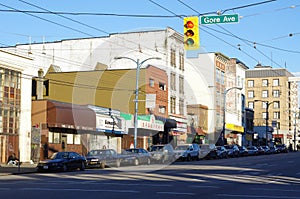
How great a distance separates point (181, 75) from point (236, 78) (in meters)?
23.8

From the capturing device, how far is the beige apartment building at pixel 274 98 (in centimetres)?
12519

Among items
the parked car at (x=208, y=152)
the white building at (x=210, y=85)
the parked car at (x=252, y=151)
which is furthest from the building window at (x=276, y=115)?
the parked car at (x=208, y=152)

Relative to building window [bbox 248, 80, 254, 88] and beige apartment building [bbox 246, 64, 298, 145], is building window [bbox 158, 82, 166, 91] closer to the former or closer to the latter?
beige apartment building [bbox 246, 64, 298, 145]

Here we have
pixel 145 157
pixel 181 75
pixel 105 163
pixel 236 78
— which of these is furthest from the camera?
pixel 236 78

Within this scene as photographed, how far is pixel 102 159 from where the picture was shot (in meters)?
33.8

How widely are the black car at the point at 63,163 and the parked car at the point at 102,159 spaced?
1513mm

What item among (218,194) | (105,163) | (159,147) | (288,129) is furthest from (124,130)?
(288,129)

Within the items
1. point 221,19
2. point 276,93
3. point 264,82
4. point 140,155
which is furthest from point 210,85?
point 264,82

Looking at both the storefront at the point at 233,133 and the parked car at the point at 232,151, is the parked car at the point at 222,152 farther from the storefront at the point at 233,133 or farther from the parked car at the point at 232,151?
the storefront at the point at 233,133

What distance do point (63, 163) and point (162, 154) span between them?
12944 millimetres

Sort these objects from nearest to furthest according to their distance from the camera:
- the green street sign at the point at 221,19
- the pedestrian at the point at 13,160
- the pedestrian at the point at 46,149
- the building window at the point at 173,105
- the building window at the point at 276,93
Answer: the green street sign at the point at 221,19
the pedestrian at the point at 13,160
the pedestrian at the point at 46,149
the building window at the point at 173,105
the building window at the point at 276,93

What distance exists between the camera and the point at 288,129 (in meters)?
127

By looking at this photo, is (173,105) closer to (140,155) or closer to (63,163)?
(140,155)

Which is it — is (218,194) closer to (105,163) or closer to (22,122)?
(105,163)
